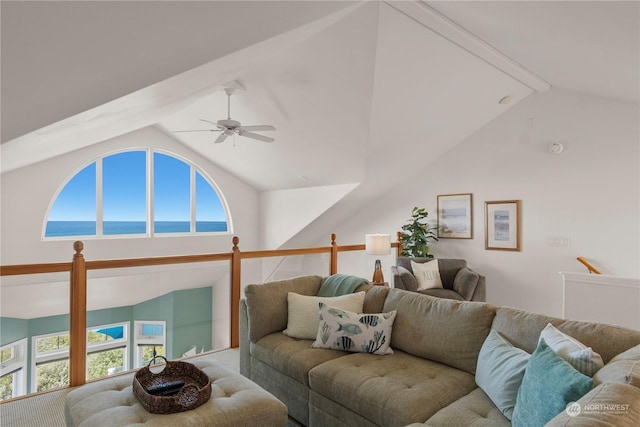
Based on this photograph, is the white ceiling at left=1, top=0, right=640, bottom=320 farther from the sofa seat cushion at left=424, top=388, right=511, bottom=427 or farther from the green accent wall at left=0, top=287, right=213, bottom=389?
the sofa seat cushion at left=424, top=388, right=511, bottom=427

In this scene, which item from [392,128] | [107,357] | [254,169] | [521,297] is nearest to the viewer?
[107,357]

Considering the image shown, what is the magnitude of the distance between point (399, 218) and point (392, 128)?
1976 mm

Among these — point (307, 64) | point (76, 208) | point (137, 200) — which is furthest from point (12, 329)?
point (307, 64)

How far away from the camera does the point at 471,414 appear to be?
65.6 inches

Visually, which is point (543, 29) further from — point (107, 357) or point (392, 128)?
point (107, 357)

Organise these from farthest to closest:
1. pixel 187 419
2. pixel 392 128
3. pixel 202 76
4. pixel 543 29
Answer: pixel 392 128 < pixel 202 76 < pixel 543 29 < pixel 187 419

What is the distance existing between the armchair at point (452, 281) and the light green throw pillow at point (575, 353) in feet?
10.2

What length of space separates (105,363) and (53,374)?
1.19ft

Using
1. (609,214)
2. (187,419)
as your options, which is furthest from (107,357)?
(609,214)

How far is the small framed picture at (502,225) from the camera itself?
5039 mm

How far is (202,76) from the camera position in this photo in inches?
115

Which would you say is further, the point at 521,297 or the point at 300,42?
the point at 521,297

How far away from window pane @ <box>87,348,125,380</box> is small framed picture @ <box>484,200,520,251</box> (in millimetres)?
4688

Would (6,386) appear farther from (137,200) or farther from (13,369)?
(137,200)
